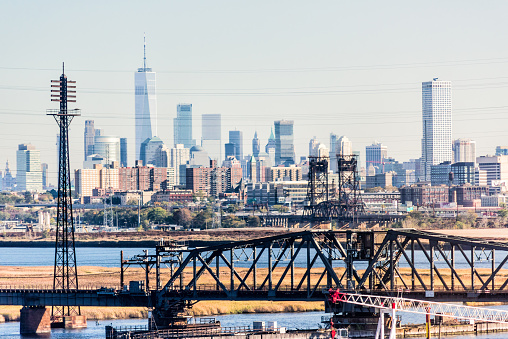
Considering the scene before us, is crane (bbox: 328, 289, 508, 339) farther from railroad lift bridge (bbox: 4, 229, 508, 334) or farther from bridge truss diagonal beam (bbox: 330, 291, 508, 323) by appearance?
railroad lift bridge (bbox: 4, 229, 508, 334)

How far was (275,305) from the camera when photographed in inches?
5059

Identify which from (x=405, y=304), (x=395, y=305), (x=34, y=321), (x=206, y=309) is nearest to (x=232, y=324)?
(x=206, y=309)

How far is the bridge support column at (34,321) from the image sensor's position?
109625 millimetres

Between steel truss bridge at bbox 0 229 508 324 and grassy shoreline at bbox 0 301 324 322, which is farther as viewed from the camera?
grassy shoreline at bbox 0 301 324 322

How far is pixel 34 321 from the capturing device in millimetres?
110250

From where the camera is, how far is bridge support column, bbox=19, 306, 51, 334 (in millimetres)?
109625

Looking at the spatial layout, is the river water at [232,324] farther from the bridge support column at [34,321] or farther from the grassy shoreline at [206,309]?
the grassy shoreline at [206,309]

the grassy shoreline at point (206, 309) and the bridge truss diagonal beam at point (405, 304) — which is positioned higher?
the bridge truss diagonal beam at point (405, 304)

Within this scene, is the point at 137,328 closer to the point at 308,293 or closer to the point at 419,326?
the point at 308,293

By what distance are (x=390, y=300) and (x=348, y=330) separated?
8.65 meters

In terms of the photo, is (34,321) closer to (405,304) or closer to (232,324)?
(232,324)

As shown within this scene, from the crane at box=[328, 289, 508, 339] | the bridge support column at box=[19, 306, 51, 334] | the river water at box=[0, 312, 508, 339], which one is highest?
the crane at box=[328, 289, 508, 339]

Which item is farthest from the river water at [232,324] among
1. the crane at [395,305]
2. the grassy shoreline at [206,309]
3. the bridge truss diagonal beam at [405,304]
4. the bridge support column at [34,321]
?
the crane at [395,305]

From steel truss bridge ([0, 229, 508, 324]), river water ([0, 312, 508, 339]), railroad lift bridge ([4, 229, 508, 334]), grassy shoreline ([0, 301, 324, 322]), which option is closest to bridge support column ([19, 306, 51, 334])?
railroad lift bridge ([4, 229, 508, 334])
